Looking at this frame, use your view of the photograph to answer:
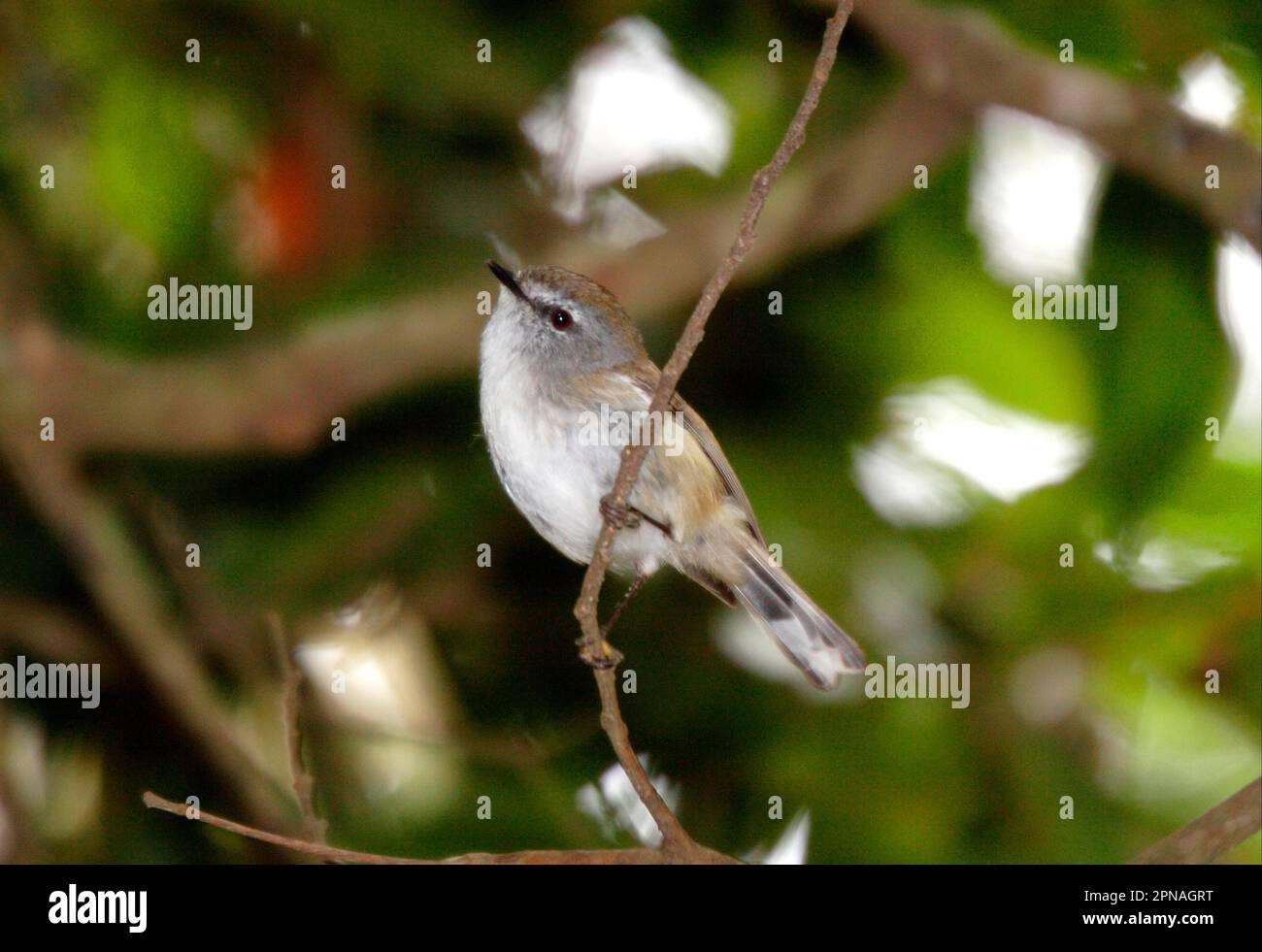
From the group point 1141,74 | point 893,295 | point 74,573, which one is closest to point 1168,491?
point 893,295

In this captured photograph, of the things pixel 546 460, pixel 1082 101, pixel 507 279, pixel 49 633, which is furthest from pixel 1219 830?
pixel 49 633

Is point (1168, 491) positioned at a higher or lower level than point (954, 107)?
lower

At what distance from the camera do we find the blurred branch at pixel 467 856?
249 cm

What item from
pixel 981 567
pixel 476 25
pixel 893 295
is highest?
pixel 476 25

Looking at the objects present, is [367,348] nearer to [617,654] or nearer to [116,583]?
[116,583]

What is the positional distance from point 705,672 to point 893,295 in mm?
1403

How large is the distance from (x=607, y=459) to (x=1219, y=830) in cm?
151

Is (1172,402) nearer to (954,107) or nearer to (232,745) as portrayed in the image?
(954,107)

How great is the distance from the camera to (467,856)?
8.14 feet

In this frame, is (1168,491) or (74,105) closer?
(1168,491)

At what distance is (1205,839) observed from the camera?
8.80ft

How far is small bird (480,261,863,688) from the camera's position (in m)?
3.39

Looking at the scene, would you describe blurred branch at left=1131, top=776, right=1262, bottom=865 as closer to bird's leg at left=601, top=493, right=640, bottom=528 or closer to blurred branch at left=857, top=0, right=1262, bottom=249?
bird's leg at left=601, top=493, right=640, bottom=528

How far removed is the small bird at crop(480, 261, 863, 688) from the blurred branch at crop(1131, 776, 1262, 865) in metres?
0.89
